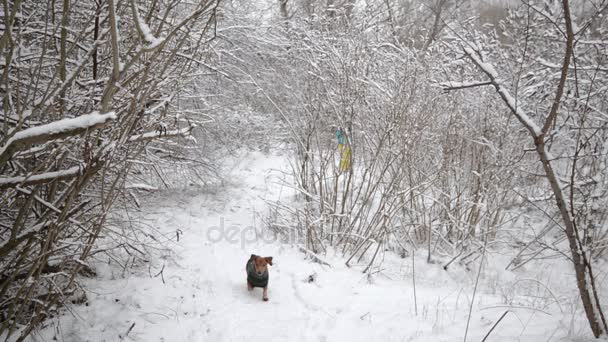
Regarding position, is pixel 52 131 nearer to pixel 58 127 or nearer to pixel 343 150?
pixel 58 127

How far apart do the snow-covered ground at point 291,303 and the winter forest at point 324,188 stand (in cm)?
3

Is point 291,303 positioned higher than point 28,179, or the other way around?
point 28,179

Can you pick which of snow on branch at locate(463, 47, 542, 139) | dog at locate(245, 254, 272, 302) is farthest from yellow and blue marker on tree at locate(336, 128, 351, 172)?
snow on branch at locate(463, 47, 542, 139)

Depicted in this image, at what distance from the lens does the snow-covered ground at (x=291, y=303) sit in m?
2.91

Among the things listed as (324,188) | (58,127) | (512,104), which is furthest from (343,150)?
(58,127)

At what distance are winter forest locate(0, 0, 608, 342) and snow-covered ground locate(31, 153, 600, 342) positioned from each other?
26 millimetres

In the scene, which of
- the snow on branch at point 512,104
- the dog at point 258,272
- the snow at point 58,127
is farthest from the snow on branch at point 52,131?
the dog at point 258,272

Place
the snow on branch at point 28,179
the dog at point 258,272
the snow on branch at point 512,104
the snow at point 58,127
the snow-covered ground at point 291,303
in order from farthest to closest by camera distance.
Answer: the dog at point 258,272 → the snow-covered ground at point 291,303 → the snow on branch at point 512,104 → the snow on branch at point 28,179 → the snow at point 58,127

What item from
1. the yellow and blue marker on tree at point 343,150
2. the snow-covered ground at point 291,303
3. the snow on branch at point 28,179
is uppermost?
the yellow and blue marker on tree at point 343,150

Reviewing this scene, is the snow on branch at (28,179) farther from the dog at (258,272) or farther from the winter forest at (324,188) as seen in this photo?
the dog at (258,272)

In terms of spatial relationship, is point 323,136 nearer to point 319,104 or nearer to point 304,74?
point 319,104

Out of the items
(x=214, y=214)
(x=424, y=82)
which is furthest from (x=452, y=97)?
(x=214, y=214)

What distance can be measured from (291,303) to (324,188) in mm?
2524

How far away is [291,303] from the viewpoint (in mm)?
3777
